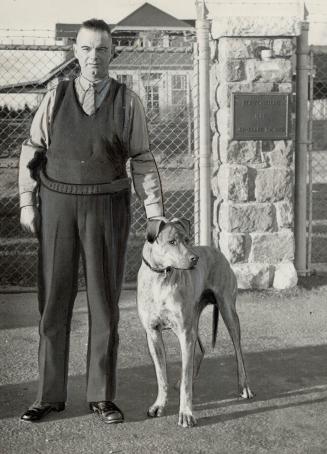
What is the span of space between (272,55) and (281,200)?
54.7 inches

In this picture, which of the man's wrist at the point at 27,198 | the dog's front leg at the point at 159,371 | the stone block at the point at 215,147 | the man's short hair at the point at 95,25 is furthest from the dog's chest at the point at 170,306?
the stone block at the point at 215,147

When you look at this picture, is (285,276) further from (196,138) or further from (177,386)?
(177,386)

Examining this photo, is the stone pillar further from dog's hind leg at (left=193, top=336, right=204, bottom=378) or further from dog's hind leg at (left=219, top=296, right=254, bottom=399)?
dog's hind leg at (left=219, top=296, right=254, bottom=399)

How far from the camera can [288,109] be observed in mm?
7402

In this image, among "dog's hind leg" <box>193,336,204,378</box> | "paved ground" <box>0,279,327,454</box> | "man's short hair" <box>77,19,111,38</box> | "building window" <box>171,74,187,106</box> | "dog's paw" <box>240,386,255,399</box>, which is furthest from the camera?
"building window" <box>171,74,187,106</box>

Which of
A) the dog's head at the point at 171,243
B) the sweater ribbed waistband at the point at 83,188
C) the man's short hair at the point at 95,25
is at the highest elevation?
the man's short hair at the point at 95,25

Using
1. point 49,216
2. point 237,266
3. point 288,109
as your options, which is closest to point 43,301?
point 49,216

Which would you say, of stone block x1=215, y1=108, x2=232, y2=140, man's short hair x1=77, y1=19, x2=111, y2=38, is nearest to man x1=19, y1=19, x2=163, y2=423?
man's short hair x1=77, y1=19, x2=111, y2=38

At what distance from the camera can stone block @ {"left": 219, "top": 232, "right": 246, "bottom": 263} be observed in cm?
744

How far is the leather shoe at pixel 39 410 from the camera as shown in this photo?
4.44 metres

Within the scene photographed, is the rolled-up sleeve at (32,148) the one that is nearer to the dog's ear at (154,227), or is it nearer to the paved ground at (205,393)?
the dog's ear at (154,227)

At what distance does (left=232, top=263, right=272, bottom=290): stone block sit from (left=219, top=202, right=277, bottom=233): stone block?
350 millimetres

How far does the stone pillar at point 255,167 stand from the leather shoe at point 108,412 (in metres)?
3.21

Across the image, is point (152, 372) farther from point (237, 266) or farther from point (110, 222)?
point (237, 266)
